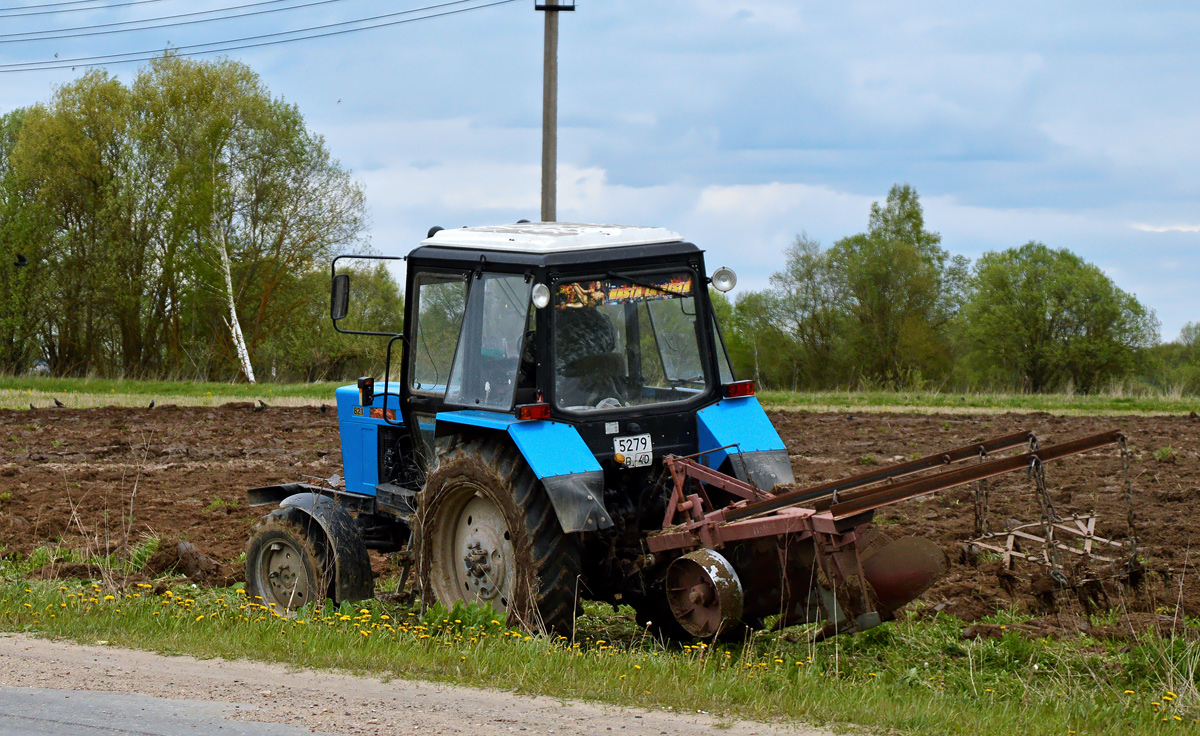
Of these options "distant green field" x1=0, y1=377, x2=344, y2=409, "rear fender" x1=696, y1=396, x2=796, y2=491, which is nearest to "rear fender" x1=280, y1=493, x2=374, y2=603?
"rear fender" x1=696, y1=396, x2=796, y2=491

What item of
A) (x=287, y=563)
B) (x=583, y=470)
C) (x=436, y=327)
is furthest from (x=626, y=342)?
(x=287, y=563)

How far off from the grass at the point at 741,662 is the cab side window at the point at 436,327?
5.26 feet

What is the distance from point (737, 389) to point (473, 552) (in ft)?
6.85

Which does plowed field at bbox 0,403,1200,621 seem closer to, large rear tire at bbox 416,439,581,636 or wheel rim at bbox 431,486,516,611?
large rear tire at bbox 416,439,581,636

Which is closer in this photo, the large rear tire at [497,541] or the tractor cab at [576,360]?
the large rear tire at [497,541]

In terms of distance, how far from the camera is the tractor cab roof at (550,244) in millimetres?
7336

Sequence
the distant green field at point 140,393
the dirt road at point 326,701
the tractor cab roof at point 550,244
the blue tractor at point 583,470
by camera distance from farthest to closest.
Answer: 1. the distant green field at point 140,393
2. the tractor cab roof at point 550,244
3. the blue tractor at point 583,470
4. the dirt road at point 326,701

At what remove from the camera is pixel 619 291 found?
24.9 feet

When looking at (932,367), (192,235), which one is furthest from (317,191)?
(932,367)

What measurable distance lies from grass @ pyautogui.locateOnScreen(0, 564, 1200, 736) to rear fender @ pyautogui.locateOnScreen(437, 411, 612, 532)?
29.2 inches

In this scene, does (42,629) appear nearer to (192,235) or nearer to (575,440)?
(575,440)

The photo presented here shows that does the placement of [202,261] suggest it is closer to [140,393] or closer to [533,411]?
[140,393]

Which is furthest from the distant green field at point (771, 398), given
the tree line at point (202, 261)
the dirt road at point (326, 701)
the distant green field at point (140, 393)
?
the dirt road at point (326, 701)

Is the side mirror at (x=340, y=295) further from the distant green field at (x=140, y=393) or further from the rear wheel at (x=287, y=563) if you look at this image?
the distant green field at (x=140, y=393)
